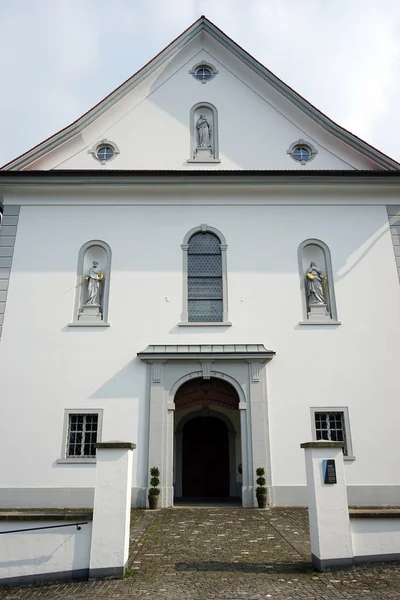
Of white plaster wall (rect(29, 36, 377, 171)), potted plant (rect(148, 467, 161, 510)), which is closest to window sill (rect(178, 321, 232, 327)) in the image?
potted plant (rect(148, 467, 161, 510))

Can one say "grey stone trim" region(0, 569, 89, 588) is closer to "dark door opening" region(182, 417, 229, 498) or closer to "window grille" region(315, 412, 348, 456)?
"window grille" region(315, 412, 348, 456)

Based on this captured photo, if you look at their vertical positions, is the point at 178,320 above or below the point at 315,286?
below

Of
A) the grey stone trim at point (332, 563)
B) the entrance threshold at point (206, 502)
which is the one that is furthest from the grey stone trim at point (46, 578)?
the entrance threshold at point (206, 502)

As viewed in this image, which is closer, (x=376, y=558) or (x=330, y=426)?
(x=376, y=558)

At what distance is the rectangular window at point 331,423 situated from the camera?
11820 millimetres

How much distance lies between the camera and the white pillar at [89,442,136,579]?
236 inches

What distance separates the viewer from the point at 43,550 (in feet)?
19.7

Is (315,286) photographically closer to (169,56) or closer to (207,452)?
(207,452)

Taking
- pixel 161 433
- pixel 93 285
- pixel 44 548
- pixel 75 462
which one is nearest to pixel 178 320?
pixel 93 285

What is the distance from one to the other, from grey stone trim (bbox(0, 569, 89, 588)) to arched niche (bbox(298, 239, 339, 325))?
8374 mm

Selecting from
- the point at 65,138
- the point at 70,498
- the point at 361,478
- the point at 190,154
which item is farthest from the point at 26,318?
the point at 361,478

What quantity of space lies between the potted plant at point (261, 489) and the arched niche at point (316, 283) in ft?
12.9

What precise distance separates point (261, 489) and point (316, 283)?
551 cm

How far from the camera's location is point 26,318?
12.7 metres
